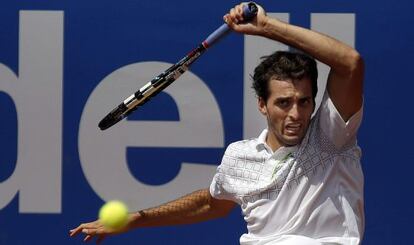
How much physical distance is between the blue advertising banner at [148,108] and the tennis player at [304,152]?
0.71m

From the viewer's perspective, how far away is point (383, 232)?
12.8ft

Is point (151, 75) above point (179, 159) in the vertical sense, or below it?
above

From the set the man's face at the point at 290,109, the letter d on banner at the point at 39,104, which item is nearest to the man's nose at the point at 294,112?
the man's face at the point at 290,109

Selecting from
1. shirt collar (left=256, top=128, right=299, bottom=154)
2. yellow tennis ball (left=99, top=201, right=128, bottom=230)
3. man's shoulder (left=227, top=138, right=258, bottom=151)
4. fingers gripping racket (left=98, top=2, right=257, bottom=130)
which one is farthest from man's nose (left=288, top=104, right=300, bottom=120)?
yellow tennis ball (left=99, top=201, right=128, bottom=230)

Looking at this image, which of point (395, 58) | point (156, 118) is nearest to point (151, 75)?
point (156, 118)

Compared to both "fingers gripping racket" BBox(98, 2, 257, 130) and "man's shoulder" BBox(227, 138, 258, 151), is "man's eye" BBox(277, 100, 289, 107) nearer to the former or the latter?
"man's shoulder" BBox(227, 138, 258, 151)

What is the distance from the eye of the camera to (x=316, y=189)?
10.0 feet

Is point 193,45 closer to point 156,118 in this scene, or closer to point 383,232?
point 156,118

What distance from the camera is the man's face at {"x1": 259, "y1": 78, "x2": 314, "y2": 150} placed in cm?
308

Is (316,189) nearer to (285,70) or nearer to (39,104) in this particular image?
(285,70)

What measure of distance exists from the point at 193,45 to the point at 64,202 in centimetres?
78

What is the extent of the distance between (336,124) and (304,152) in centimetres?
15

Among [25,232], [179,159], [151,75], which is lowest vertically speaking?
[25,232]

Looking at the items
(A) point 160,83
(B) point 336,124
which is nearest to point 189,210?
(A) point 160,83
